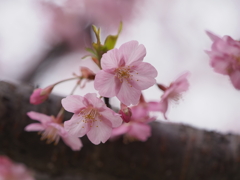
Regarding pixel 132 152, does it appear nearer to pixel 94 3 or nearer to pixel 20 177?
pixel 20 177

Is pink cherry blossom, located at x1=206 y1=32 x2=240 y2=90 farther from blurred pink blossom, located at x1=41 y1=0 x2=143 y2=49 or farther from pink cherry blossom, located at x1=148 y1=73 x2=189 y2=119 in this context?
blurred pink blossom, located at x1=41 y1=0 x2=143 y2=49

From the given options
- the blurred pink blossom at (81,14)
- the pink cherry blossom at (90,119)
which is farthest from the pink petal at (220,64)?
the blurred pink blossom at (81,14)

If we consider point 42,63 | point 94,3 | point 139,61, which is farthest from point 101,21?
point 139,61

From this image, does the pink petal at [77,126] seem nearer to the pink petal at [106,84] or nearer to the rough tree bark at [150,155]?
the pink petal at [106,84]

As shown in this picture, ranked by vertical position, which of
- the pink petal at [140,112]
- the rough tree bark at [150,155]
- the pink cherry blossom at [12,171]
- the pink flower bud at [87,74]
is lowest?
the pink cherry blossom at [12,171]

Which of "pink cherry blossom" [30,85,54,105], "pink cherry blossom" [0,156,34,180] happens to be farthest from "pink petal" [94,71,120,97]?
"pink cherry blossom" [0,156,34,180]

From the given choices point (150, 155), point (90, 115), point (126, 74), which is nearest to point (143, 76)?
point (126, 74)

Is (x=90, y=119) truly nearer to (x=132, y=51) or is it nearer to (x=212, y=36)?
(x=132, y=51)
